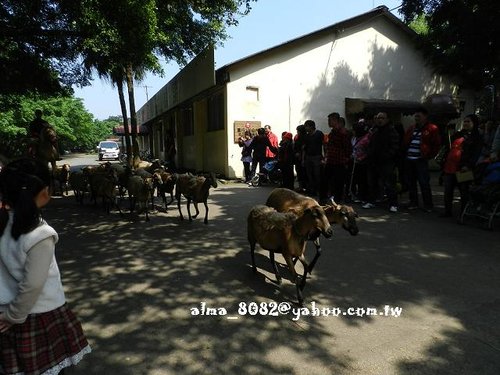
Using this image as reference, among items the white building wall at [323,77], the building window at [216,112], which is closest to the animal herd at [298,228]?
the white building wall at [323,77]

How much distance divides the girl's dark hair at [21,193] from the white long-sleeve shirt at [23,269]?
44 millimetres

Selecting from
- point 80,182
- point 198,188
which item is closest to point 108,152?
point 80,182

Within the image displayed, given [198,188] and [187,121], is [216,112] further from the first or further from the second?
[198,188]

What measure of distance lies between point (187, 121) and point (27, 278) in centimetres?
2087

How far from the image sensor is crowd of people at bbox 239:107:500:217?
768 centimetres

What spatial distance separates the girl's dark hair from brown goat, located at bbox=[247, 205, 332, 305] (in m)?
2.75

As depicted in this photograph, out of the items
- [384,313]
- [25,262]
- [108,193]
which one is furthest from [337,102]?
[25,262]

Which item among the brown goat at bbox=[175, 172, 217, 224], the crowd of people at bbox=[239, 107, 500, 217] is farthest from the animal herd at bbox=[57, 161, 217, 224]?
the crowd of people at bbox=[239, 107, 500, 217]

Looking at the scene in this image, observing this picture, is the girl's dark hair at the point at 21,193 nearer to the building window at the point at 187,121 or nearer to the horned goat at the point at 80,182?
the horned goat at the point at 80,182

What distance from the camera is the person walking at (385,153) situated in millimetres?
8695

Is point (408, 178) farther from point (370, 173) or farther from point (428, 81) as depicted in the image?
point (428, 81)

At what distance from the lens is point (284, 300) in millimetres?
4504

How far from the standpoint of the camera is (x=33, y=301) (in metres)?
2.20

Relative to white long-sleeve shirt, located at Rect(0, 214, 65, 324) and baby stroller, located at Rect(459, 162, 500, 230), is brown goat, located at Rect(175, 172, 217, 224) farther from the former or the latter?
white long-sleeve shirt, located at Rect(0, 214, 65, 324)
